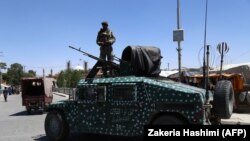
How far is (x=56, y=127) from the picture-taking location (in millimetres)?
12281

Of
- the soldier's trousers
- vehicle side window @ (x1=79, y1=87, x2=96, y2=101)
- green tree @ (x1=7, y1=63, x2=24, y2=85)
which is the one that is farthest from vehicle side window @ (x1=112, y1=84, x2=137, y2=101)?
green tree @ (x1=7, y1=63, x2=24, y2=85)

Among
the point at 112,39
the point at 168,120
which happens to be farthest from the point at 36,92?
the point at 168,120

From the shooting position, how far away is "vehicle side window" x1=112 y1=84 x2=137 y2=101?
10.5 metres

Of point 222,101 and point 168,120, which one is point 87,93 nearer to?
point 168,120

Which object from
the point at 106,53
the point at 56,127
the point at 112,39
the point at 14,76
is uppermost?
the point at 14,76

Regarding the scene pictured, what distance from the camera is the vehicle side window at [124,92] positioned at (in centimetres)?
1052

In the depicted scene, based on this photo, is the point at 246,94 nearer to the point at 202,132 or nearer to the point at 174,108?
the point at 174,108

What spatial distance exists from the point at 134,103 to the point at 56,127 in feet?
9.81

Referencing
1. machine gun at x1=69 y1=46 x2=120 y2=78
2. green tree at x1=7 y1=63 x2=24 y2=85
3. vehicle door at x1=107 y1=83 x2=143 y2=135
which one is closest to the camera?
vehicle door at x1=107 y1=83 x2=143 y2=135

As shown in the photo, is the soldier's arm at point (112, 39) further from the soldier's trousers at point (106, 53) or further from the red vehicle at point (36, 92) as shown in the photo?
the red vehicle at point (36, 92)

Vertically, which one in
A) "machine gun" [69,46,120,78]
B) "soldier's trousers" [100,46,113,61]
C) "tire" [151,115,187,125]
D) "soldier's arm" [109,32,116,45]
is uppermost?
"soldier's arm" [109,32,116,45]

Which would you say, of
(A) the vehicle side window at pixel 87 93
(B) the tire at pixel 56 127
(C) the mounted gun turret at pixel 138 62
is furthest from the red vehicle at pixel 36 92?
(C) the mounted gun turret at pixel 138 62

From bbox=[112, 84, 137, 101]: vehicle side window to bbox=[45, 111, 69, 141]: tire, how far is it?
2.05 m

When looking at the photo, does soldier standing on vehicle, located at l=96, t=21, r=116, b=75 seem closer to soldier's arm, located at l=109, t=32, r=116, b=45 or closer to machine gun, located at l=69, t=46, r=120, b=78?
soldier's arm, located at l=109, t=32, r=116, b=45
